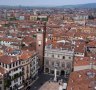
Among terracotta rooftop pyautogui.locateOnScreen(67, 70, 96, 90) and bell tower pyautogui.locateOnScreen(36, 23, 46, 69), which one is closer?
terracotta rooftop pyautogui.locateOnScreen(67, 70, 96, 90)

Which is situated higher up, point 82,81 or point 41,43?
point 41,43

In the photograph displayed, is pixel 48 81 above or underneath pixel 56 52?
underneath

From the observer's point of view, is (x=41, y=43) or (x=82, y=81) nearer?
(x=82, y=81)

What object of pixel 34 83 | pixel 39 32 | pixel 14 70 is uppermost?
pixel 39 32

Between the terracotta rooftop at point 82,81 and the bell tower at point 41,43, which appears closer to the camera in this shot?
the terracotta rooftop at point 82,81

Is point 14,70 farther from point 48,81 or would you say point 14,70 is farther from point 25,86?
point 48,81

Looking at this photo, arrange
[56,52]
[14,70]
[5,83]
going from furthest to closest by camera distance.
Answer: [56,52], [14,70], [5,83]

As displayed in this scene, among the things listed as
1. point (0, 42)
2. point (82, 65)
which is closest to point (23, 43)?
point (0, 42)

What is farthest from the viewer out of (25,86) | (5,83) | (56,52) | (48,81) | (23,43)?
(23,43)

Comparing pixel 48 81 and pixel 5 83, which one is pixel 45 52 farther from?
pixel 5 83

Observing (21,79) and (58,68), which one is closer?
(21,79)
